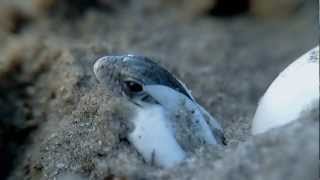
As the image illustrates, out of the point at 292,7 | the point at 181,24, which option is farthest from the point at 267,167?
the point at 292,7

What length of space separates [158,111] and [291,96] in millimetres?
329

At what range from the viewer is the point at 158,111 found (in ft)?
4.88

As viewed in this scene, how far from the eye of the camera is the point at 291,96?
1488mm

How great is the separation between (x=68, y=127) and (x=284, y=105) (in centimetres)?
68

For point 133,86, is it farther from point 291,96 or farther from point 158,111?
point 291,96

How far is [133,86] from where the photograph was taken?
4.94 ft

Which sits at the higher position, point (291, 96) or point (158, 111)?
point (291, 96)

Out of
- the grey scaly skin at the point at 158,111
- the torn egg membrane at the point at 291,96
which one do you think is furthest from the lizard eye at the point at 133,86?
the torn egg membrane at the point at 291,96

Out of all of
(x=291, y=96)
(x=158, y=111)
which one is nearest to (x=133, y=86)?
(x=158, y=111)

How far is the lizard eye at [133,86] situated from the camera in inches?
59.2

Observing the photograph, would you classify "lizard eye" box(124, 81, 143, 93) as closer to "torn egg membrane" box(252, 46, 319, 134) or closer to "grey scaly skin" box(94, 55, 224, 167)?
"grey scaly skin" box(94, 55, 224, 167)

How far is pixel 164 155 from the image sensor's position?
4.68 feet

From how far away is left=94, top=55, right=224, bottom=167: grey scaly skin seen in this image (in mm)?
1443

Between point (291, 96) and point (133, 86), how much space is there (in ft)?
1.28
